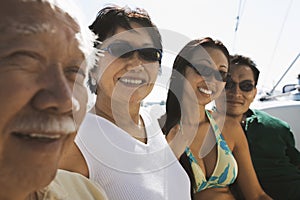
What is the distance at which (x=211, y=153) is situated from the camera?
175 centimetres

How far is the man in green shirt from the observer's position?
6.81ft

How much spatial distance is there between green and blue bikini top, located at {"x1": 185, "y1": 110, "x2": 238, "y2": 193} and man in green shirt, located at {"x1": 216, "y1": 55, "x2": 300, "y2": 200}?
27 centimetres

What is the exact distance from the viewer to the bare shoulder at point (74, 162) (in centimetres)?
93

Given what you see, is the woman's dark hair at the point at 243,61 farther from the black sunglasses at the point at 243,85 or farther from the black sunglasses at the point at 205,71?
the black sunglasses at the point at 205,71

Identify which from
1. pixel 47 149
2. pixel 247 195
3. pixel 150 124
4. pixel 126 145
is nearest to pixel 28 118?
pixel 47 149

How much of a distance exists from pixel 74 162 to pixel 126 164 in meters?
0.20

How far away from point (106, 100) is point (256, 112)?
1.43m

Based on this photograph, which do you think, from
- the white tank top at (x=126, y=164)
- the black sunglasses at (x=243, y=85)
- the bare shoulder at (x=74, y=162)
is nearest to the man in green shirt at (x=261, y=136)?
the black sunglasses at (x=243, y=85)

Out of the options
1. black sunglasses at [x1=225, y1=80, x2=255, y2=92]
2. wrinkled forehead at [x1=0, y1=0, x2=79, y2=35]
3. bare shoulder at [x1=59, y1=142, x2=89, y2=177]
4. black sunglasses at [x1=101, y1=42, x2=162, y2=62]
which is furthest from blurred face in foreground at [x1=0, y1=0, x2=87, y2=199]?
black sunglasses at [x1=225, y1=80, x2=255, y2=92]

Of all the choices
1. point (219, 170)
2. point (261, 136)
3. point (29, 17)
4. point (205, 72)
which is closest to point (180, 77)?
point (205, 72)

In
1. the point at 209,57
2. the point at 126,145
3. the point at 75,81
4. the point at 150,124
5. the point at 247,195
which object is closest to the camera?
the point at 75,81

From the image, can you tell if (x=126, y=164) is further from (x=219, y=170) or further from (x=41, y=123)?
(x=219, y=170)

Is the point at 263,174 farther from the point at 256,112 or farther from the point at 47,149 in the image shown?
the point at 47,149

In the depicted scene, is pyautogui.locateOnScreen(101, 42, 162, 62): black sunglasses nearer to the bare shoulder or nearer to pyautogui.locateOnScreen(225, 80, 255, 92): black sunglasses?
the bare shoulder
